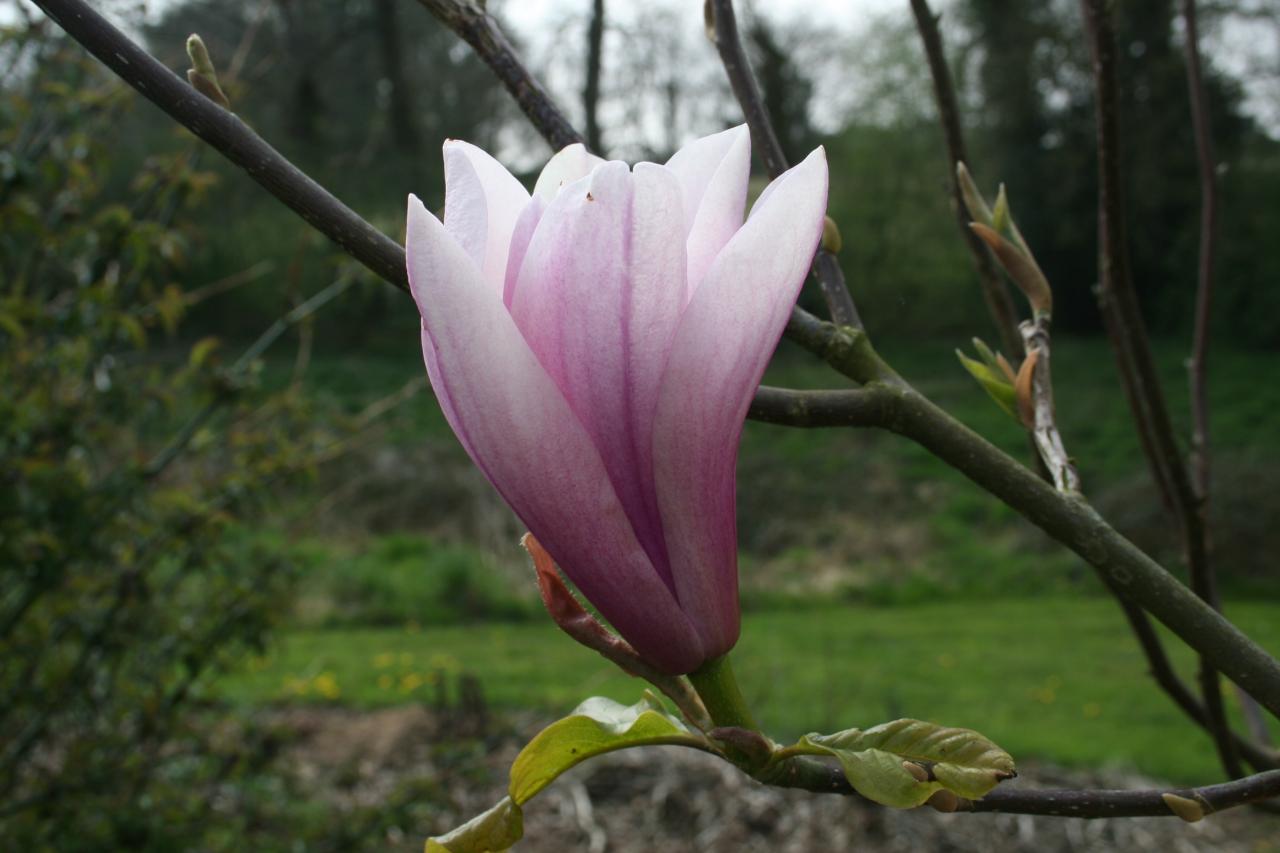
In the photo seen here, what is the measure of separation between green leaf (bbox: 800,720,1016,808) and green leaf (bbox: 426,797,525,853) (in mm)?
140

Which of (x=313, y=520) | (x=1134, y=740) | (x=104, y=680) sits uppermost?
(x=313, y=520)

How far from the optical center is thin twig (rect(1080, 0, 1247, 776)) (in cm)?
98

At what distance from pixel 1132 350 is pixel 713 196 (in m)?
0.77

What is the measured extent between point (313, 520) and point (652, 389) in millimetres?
3237

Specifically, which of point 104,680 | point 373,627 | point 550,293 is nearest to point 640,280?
point 550,293

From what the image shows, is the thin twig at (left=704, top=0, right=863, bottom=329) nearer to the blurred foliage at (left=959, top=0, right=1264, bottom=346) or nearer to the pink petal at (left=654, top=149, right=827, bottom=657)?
the pink petal at (left=654, top=149, right=827, bottom=657)

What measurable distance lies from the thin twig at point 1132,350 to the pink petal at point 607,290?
61 centimetres

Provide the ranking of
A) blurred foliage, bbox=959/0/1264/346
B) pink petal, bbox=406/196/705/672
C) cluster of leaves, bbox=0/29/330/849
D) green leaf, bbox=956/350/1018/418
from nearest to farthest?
pink petal, bbox=406/196/705/672
green leaf, bbox=956/350/1018/418
cluster of leaves, bbox=0/29/330/849
blurred foliage, bbox=959/0/1264/346

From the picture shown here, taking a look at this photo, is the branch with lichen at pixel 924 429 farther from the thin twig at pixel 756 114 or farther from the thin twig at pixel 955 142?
the thin twig at pixel 955 142

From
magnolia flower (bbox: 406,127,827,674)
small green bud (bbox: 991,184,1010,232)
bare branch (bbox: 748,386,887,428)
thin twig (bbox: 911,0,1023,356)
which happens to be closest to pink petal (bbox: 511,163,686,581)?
magnolia flower (bbox: 406,127,827,674)

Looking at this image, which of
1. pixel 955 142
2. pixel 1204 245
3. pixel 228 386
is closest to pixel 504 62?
pixel 955 142

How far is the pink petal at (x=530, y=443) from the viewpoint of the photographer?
1.54ft

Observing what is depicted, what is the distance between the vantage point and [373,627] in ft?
28.1

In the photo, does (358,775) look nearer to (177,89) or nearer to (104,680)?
(104,680)
